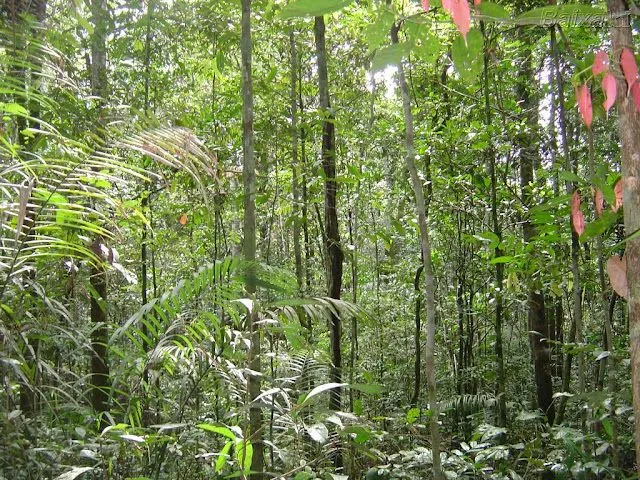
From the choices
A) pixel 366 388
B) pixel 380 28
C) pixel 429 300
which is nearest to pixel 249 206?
pixel 429 300

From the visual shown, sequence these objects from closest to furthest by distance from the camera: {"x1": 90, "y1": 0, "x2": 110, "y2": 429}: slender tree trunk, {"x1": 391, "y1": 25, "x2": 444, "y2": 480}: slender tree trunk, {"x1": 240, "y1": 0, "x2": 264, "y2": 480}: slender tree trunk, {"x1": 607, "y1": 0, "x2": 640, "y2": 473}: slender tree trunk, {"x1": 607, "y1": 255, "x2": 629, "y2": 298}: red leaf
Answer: {"x1": 607, "y1": 0, "x2": 640, "y2": 473}: slender tree trunk
{"x1": 607, "y1": 255, "x2": 629, "y2": 298}: red leaf
{"x1": 391, "y1": 25, "x2": 444, "y2": 480}: slender tree trunk
{"x1": 240, "y1": 0, "x2": 264, "y2": 480}: slender tree trunk
{"x1": 90, "y1": 0, "x2": 110, "y2": 429}: slender tree trunk

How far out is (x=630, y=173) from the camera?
1.06 metres

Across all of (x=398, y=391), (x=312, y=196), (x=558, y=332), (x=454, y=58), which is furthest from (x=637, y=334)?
(x=398, y=391)

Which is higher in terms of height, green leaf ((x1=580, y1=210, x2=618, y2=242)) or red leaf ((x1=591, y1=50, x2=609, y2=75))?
red leaf ((x1=591, y1=50, x2=609, y2=75))

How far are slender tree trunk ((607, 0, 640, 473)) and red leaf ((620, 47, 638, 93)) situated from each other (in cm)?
3

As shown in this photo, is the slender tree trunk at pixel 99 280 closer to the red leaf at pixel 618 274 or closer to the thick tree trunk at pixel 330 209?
the thick tree trunk at pixel 330 209

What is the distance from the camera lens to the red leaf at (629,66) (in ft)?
3.28

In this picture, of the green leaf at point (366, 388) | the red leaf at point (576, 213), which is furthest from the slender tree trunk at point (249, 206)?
the red leaf at point (576, 213)

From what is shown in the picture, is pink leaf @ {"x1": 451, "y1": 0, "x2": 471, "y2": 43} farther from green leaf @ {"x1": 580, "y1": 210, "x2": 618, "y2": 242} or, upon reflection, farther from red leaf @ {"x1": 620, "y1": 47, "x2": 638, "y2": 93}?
green leaf @ {"x1": 580, "y1": 210, "x2": 618, "y2": 242}

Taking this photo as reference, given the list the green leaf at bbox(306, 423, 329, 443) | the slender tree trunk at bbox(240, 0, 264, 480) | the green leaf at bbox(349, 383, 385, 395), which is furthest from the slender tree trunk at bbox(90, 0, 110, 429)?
the green leaf at bbox(349, 383, 385, 395)

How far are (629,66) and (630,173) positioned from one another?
194 millimetres

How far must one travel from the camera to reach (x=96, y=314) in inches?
181

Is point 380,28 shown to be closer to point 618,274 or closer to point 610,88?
point 610,88

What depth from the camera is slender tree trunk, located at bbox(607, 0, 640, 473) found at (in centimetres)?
104
